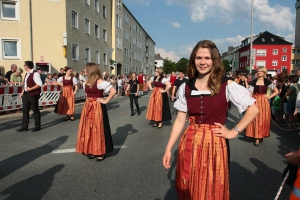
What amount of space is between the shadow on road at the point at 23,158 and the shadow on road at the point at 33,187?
1.82ft

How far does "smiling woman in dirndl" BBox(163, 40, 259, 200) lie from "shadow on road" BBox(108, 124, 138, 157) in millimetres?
3398

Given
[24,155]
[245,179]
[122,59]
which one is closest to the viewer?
[245,179]

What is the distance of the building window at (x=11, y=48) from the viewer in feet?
65.3

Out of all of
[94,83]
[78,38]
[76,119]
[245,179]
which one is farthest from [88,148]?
[78,38]

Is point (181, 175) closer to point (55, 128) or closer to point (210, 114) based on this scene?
point (210, 114)

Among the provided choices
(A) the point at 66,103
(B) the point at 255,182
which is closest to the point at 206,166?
(B) the point at 255,182

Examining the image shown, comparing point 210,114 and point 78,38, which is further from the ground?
point 78,38

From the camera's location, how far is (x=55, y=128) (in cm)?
800

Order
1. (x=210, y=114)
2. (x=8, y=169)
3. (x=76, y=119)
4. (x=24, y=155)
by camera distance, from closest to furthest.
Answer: (x=210, y=114) < (x=8, y=169) < (x=24, y=155) < (x=76, y=119)

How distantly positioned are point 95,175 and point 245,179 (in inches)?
96.5

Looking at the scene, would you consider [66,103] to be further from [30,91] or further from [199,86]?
[199,86]

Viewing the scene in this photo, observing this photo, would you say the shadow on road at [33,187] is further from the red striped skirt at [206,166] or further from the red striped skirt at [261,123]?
the red striped skirt at [261,123]

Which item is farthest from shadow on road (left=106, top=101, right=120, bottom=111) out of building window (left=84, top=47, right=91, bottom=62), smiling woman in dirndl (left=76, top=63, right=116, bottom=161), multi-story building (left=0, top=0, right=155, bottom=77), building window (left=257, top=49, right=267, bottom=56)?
building window (left=257, top=49, right=267, bottom=56)

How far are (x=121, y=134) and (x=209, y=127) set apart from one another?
17.6 feet
